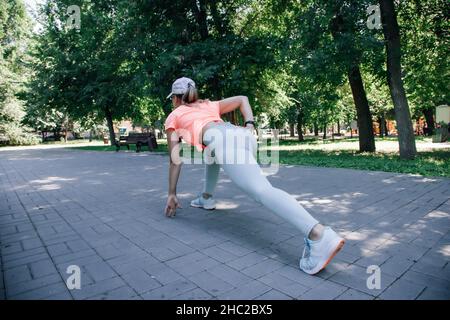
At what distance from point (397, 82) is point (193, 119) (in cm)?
930

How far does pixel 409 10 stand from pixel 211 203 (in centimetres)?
1271

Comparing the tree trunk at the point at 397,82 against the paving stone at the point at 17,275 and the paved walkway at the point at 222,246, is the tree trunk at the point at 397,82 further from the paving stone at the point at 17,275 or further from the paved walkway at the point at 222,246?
the paving stone at the point at 17,275

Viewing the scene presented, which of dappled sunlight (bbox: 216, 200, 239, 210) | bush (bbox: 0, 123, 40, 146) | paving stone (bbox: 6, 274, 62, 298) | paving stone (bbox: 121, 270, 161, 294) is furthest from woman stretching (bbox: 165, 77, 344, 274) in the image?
bush (bbox: 0, 123, 40, 146)

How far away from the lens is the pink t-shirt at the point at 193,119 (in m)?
3.47


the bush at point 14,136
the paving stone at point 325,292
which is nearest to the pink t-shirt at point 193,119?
the paving stone at point 325,292

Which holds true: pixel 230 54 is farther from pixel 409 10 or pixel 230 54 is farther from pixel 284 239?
pixel 284 239

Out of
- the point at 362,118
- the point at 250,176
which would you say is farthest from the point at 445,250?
the point at 362,118

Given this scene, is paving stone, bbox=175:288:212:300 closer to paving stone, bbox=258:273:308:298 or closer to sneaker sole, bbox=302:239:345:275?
paving stone, bbox=258:273:308:298

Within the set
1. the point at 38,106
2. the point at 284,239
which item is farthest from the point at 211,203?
the point at 38,106

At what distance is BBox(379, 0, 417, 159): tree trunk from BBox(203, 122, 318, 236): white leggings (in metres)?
9.04

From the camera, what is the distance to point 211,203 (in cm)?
487

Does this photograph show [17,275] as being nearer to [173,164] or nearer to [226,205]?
[173,164]

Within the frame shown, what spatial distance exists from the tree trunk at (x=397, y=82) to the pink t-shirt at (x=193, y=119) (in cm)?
896

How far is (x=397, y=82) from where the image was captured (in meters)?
10.3
